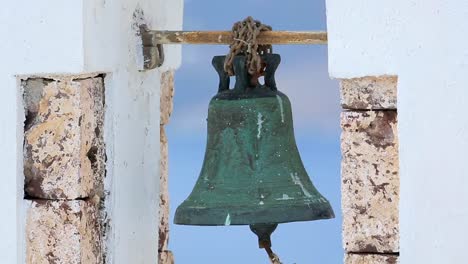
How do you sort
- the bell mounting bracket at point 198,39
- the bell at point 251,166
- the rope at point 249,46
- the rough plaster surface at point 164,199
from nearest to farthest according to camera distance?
the bell at point 251,166 < the rope at point 249,46 < the bell mounting bracket at point 198,39 < the rough plaster surface at point 164,199

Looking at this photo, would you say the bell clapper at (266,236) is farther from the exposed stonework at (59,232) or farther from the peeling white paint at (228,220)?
the exposed stonework at (59,232)

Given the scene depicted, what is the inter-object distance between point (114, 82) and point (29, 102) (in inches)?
12.2

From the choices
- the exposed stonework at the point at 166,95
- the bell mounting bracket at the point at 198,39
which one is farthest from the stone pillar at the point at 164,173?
the bell mounting bracket at the point at 198,39

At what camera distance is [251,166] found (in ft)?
17.9

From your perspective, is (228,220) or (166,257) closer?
(228,220)

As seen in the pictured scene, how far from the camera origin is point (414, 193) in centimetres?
518

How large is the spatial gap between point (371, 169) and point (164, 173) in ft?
4.07

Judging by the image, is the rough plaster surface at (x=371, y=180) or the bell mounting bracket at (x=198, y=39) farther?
the bell mounting bracket at (x=198, y=39)

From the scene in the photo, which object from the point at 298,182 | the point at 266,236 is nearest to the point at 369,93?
the point at 298,182

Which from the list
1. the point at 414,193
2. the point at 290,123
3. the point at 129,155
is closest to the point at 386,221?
the point at 414,193

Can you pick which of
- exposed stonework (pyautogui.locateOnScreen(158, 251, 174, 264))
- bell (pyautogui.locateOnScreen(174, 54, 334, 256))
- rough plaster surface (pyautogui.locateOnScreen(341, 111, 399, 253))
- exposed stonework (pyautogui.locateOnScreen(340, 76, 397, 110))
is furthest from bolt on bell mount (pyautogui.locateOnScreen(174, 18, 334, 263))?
exposed stonework (pyautogui.locateOnScreen(158, 251, 174, 264))

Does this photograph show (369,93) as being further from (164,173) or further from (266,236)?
(164,173)

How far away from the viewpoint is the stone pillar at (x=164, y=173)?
6293 mm

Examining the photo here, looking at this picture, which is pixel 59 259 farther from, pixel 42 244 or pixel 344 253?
pixel 344 253
